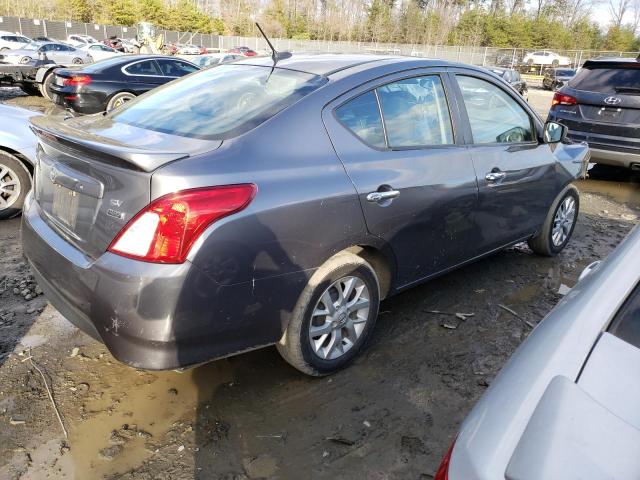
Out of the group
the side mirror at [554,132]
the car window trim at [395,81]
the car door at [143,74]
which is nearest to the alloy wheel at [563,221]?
the side mirror at [554,132]

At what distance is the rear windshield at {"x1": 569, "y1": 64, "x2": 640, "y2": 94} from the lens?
6918mm

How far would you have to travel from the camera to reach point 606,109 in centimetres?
705

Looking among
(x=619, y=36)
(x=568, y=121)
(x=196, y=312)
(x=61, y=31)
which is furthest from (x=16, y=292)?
(x=619, y=36)

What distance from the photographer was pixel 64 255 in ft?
7.91

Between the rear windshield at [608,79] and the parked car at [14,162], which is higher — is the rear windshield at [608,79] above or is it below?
above

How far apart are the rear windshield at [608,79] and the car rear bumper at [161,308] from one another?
257 inches

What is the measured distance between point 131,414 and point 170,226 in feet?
3.64

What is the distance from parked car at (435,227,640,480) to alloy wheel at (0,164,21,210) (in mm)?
5136

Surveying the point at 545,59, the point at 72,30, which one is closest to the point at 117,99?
the point at 545,59

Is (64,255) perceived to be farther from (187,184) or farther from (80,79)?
(80,79)

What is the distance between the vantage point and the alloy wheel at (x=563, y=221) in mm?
4648

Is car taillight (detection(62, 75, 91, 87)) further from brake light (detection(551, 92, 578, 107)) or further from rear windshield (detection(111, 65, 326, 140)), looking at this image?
brake light (detection(551, 92, 578, 107))

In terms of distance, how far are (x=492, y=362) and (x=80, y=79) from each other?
9826 millimetres

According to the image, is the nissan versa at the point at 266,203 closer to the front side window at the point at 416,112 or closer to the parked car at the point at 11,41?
the front side window at the point at 416,112
